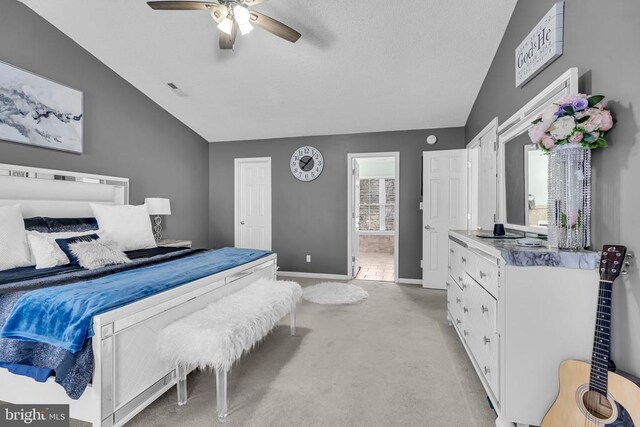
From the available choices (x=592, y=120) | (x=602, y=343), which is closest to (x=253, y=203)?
(x=592, y=120)

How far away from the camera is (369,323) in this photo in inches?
124

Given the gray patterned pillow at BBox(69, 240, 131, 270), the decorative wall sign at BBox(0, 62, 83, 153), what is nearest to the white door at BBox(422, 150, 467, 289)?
the gray patterned pillow at BBox(69, 240, 131, 270)

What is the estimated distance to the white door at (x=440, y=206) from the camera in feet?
14.2

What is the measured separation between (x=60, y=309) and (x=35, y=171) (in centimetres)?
224

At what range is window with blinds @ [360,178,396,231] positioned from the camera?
740cm

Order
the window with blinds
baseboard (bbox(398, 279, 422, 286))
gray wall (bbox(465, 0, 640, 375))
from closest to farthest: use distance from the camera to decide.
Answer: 1. gray wall (bbox(465, 0, 640, 375))
2. baseboard (bbox(398, 279, 422, 286))
3. the window with blinds

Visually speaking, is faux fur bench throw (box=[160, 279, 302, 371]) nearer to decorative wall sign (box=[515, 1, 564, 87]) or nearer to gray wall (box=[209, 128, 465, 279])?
decorative wall sign (box=[515, 1, 564, 87])

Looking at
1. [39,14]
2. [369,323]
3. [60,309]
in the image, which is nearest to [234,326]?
[60,309]

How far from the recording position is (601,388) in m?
1.22

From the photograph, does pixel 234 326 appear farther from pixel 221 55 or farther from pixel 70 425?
pixel 221 55

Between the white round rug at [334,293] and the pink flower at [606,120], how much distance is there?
2963mm

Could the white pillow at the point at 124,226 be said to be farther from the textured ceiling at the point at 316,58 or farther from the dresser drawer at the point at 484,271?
the dresser drawer at the point at 484,271

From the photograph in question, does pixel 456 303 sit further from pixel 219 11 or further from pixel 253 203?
pixel 253 203

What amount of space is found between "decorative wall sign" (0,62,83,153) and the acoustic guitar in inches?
173
